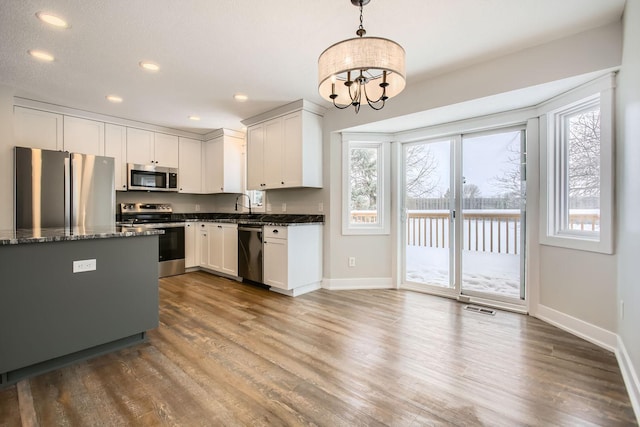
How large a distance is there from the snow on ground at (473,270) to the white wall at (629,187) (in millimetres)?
1077

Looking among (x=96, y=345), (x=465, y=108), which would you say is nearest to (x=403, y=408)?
(x=96, y=345)

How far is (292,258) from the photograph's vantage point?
3.66m

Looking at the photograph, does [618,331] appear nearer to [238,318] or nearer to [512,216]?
[512,216]

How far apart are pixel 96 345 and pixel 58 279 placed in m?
0.56

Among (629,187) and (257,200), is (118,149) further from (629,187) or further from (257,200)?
(629,187)

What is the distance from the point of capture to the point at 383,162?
401 centimetres

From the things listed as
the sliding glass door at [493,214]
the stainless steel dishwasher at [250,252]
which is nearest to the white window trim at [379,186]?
the sliding glass door at [493,214]

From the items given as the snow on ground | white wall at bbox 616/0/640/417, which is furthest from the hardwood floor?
the snow on ground

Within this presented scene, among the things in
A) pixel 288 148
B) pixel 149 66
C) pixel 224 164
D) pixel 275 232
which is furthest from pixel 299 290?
pixel 149 66

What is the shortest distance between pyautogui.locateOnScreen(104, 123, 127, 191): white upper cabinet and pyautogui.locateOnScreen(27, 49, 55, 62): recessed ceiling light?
180cm

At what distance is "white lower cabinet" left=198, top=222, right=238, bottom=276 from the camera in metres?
4.42

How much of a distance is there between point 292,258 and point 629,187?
9.92 ft

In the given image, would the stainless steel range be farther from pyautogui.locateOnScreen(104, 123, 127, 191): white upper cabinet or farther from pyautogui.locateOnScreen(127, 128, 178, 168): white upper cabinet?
pyautogui.locateOnScreen(127, 128, 178, 168): white upper cabinet

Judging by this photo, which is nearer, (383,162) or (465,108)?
(465,108)
